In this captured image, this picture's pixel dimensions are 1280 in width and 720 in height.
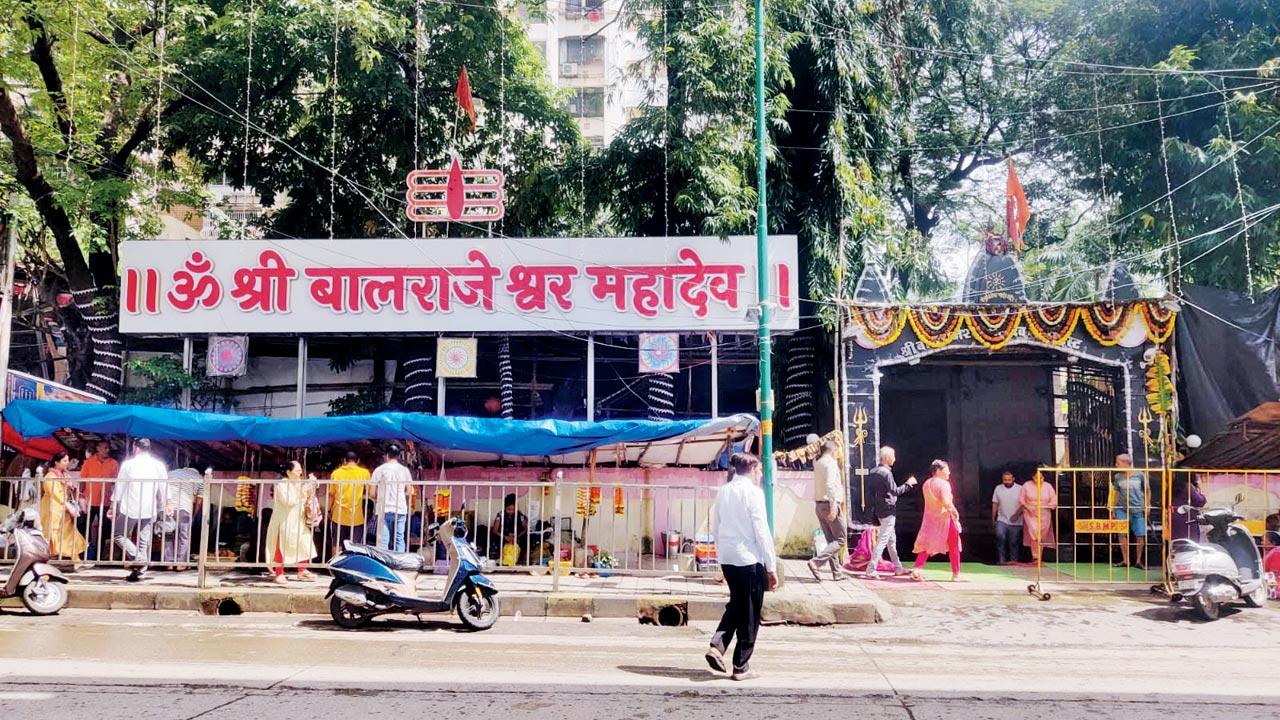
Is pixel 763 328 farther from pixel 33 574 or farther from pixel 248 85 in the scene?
pixel 248 85

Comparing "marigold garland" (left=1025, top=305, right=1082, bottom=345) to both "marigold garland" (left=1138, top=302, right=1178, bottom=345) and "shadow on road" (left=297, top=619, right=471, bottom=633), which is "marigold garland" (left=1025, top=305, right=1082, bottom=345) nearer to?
"marigold garland" (left=1138, top=302, right=1178, bottom=345)

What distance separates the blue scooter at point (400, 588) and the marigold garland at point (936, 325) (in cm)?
902

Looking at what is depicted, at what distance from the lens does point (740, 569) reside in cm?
676

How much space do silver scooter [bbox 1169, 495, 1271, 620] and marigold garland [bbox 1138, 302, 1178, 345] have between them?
506cm

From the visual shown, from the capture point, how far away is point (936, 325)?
15195 mm

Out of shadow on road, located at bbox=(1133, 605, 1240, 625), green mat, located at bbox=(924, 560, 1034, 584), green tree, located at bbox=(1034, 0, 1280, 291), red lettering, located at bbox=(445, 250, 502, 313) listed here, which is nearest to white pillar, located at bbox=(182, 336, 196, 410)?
red lettering, located at bbox=(445, 250, 502, 313)

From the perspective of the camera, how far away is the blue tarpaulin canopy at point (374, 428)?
1195cm

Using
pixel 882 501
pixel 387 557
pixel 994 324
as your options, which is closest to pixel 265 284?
pixel 387 557

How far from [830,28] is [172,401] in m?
13.7

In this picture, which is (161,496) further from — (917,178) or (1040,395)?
(917,178)

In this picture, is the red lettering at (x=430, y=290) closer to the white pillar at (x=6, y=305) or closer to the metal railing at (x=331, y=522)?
the metal railing at (x=331, y=522)

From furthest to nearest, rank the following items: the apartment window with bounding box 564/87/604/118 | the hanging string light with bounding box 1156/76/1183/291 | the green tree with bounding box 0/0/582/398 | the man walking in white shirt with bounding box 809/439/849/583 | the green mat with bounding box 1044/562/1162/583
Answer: the apartment window with bounding box 564/87/604/118 < the hanging string light with bounding box 1156/76/1183/291 < the green tree with bounding box 0/0/582/398 < the green mat with bounding box 1044/562/1162/583 < the man walking in white shirt with bounding box 809/439/849/583

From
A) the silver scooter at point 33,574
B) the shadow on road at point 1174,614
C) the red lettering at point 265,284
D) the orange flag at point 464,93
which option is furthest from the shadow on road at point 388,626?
the orange flag at point 464,93

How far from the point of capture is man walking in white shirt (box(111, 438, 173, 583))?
10648 mm
